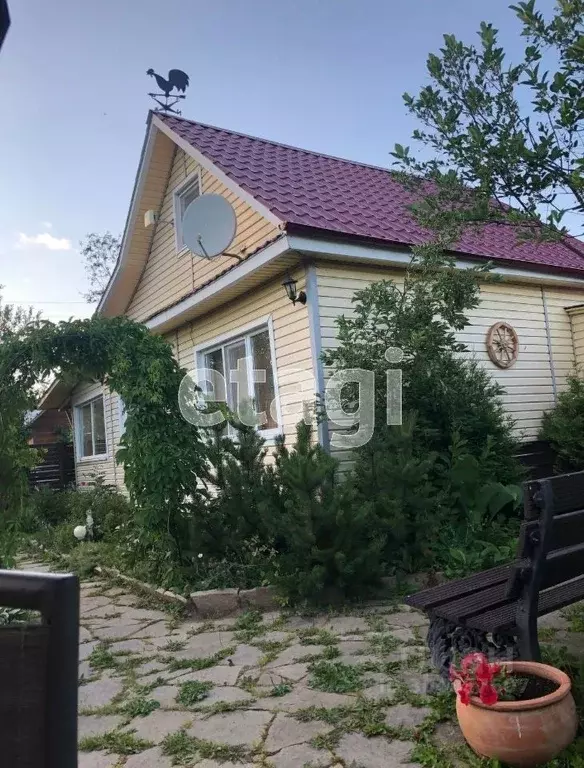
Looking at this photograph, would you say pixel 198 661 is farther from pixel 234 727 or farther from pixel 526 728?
pixel 526 728

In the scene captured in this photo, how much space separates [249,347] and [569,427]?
14.0 feet

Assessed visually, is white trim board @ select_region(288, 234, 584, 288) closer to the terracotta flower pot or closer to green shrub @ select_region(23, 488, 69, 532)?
the terracotta flower pot

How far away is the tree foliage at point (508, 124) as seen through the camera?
3426mm

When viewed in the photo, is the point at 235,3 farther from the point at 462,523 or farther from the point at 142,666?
the point at 142,666

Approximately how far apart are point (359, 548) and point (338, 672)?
150 cm

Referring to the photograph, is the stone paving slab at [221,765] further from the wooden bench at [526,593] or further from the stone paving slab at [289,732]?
the wooden bench at [526,593]

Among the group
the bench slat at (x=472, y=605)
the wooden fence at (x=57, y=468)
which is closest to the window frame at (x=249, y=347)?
the bench slat at (x=472, y=605)

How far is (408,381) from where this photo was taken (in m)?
6.39

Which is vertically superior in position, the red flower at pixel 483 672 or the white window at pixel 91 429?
the white window at pixel 91 429

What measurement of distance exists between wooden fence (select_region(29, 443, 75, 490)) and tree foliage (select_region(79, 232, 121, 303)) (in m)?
14.7

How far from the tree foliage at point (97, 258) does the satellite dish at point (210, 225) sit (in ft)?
73.8

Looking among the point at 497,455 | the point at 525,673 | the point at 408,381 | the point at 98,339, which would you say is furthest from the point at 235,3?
the point at 525,673

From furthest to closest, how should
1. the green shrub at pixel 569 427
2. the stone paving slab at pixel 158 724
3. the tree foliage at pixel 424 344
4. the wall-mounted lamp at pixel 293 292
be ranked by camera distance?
the green shrub at pixel 569 427
the wall-mounted lamp at pixel 293 292
the tree foliage at pixel 424 344
the stone paving slab at pixel 158 724

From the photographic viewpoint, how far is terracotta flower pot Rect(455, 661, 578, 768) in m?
2.22
